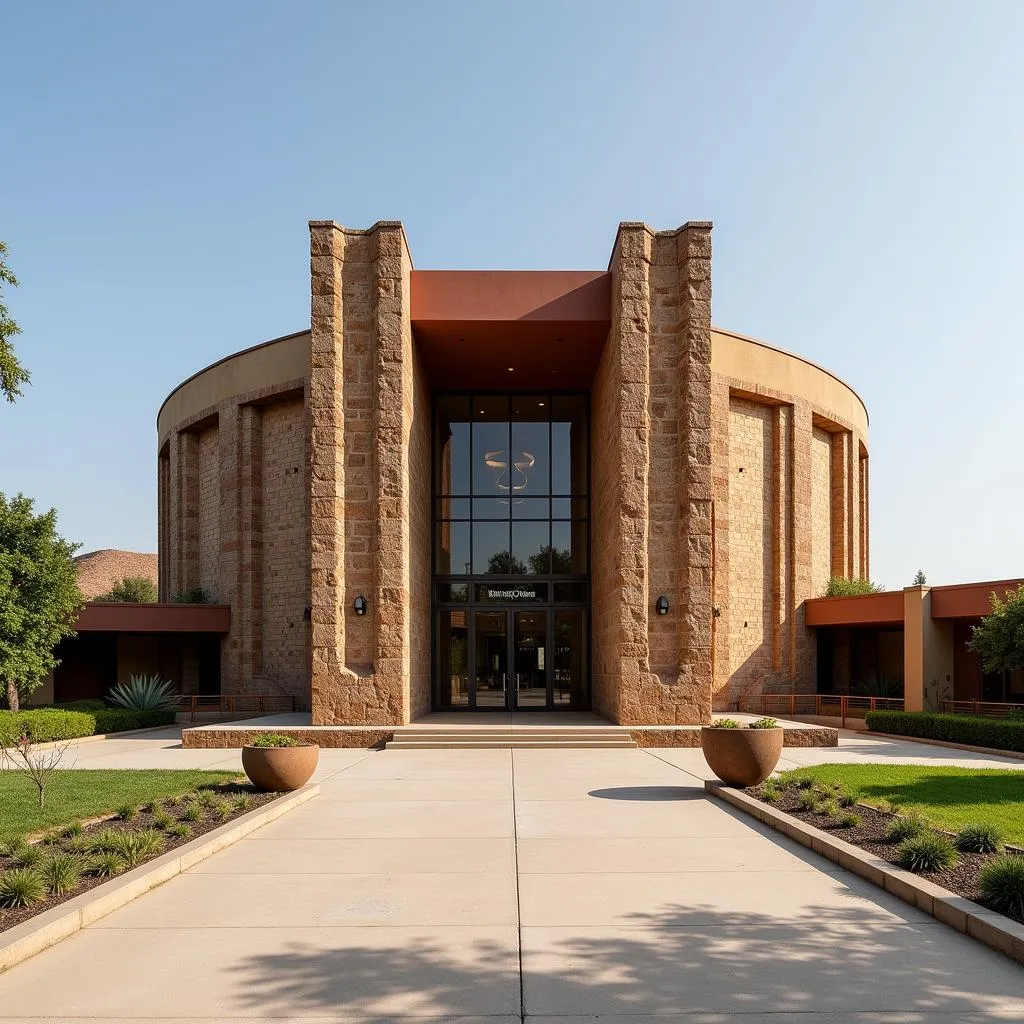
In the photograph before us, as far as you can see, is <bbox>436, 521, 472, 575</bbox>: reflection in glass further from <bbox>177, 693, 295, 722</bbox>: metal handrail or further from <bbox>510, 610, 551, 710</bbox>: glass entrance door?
<bbox>177, 693, 295, 722</bbox>: metal handrail

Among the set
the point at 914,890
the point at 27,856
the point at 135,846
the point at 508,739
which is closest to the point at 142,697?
the point at 508,739

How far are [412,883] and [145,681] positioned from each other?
21431mm

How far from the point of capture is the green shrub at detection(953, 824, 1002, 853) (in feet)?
25.2

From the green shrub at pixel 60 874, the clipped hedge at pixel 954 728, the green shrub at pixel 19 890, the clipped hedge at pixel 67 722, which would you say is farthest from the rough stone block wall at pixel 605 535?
the green shrub at pixel 19 890

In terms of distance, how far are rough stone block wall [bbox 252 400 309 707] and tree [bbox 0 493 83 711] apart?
6360 mm

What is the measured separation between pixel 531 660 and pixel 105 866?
59.2ft

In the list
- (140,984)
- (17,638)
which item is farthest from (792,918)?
(17,638)

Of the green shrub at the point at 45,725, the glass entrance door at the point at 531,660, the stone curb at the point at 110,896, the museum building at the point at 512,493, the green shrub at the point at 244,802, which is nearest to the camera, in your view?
the stone curb at the point at 110,896

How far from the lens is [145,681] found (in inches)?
1021

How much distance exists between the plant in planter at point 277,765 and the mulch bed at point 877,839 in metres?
5.80

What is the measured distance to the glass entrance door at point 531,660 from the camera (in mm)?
24250

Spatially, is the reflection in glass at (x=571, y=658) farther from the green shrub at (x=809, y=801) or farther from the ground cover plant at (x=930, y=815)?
the green shrub at (x=809, y=801)

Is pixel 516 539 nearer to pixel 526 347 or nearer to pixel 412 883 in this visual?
pixel 526 347

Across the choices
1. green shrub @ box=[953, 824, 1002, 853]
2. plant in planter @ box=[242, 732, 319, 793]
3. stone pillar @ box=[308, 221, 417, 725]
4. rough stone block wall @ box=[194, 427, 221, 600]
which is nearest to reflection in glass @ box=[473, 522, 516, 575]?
stone pillar @ box=[308, 221, 417, 725]
